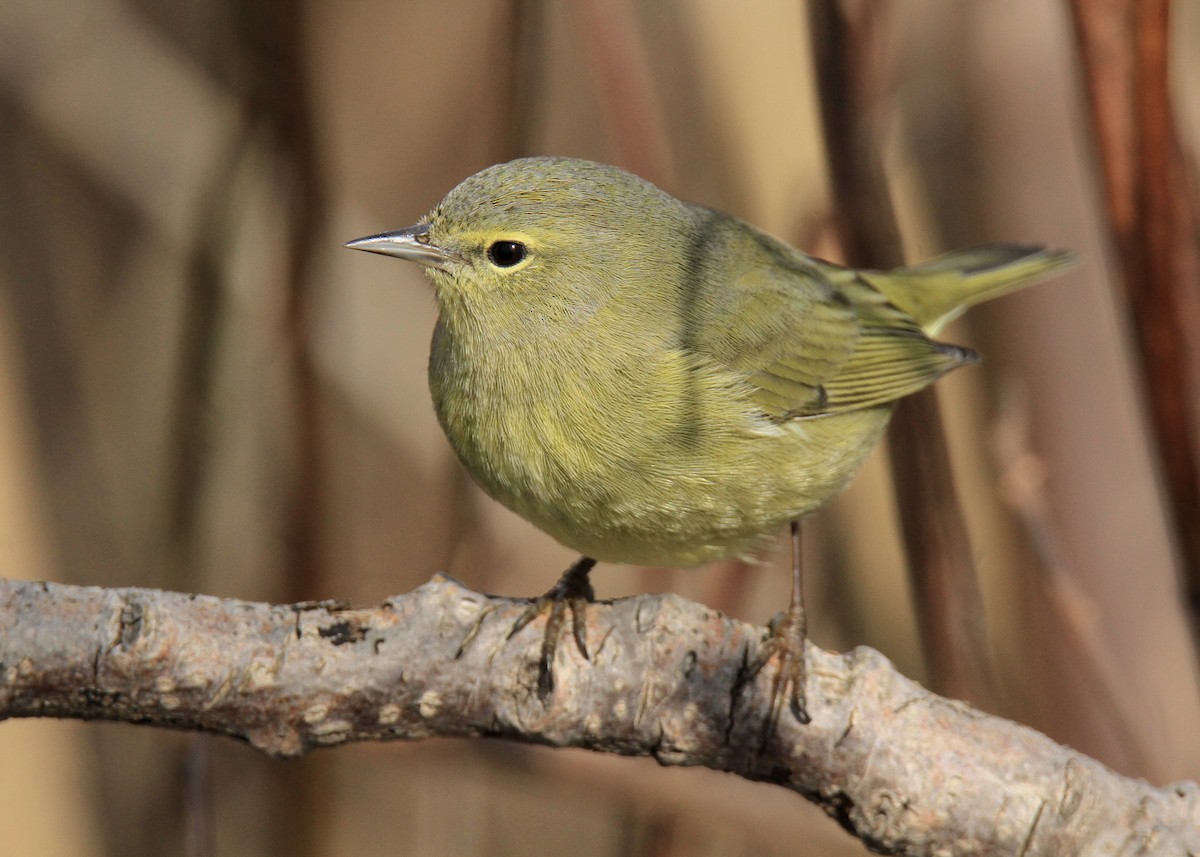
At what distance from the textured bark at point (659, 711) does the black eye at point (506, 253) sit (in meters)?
0.97

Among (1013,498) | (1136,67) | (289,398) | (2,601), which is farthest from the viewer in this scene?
(289,398)

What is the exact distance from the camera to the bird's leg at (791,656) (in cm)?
204

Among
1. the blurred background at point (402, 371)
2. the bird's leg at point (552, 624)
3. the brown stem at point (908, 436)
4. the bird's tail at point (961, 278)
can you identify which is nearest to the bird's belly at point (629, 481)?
the bird's leg at point (552, 624)

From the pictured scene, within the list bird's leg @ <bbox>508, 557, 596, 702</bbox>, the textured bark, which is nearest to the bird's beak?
bird's leg @ <bbox>508, 557, 596, 702</bbox>

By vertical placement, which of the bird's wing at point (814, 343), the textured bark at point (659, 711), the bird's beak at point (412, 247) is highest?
→ the bird's beak at point (412, 247)

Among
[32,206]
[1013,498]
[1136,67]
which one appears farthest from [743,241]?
[32,206]

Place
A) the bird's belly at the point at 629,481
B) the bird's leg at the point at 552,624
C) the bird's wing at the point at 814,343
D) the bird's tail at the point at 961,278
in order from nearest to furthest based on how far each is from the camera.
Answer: the bird's leg at the point at 552,624, the bird's belly at the point at 629,481, the bird's wing at the point at 814,343, the bird's tail at the point at 961,278

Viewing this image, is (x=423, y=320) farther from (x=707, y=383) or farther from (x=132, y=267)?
(x=707, y=383)

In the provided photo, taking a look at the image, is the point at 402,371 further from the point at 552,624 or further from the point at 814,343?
the point at 552,624

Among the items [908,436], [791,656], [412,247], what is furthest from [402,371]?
[791,656]

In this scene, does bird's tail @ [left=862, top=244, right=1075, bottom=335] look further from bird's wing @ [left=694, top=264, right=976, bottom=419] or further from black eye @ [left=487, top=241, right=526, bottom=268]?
black eye @ [left=487, top=241, right=526, bottom=268]

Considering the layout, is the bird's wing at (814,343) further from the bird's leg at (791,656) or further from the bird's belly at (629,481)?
the bird's leg at (791,656)

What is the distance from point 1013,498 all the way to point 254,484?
7.39 ft

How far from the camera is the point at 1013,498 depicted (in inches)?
119
